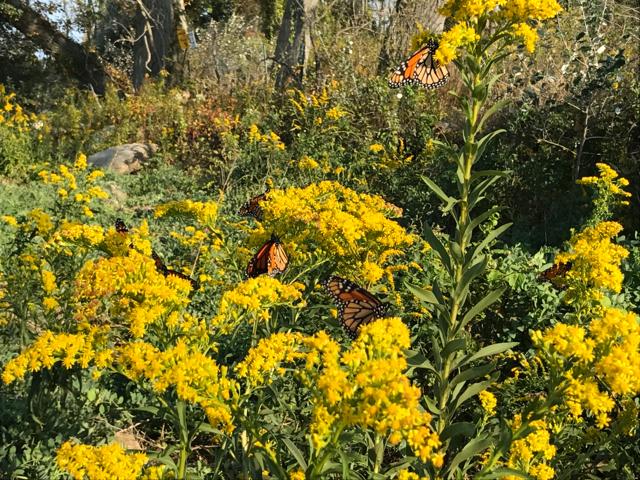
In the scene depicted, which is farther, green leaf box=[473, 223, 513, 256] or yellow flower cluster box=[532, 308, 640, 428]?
green leaf box=[473, 223, 513, 256]

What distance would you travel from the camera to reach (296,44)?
31.0ft

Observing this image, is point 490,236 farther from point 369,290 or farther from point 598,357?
point 369,290

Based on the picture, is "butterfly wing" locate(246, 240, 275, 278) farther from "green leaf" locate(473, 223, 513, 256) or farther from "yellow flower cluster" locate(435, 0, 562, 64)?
"yellow flower cluster" locate(435, 0, 562, 64)

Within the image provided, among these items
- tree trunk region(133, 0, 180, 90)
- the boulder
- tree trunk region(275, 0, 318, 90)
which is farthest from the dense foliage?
tree trunk region(133, 0, 180, 90)

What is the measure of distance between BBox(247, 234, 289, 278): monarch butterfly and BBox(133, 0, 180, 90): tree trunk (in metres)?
10.9

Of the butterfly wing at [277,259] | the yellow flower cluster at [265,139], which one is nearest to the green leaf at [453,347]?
the butterfly wing at [277,259]

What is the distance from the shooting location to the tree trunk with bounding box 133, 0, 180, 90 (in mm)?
13094

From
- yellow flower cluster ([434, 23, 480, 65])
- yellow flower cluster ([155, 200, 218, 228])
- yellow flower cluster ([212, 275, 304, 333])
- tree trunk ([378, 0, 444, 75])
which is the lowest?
yellow flower cluster ([212, 275, 304, 333])

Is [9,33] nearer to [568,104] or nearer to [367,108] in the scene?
[367,108]

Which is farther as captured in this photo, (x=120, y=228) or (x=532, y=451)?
(x=120, y=228)

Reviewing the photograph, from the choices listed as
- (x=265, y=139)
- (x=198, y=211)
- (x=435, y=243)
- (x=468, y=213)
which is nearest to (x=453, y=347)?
(x=435, y=243)

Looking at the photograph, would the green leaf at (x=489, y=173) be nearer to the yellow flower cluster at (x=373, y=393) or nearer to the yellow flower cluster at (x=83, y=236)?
the yellow flower cluster at (x=373, y=393)

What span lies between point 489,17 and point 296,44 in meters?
7.81

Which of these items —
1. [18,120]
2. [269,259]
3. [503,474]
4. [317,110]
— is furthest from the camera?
[18,120]
